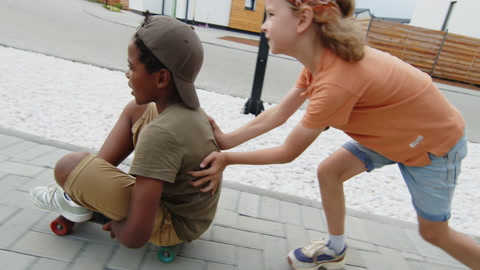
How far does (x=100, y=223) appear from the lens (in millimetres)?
1852

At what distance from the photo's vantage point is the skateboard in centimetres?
183

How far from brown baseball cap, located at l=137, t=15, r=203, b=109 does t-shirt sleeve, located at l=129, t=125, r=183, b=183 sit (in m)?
0.23

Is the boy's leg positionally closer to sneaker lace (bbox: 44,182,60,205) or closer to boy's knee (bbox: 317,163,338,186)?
sneaker lace (bbox: 44,182,60,205)

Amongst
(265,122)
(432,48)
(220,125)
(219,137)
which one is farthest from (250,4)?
(219,137)

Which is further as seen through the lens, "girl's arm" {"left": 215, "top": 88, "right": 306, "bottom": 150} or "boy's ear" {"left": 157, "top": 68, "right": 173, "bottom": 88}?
"girl's arm" {"left": 215, "top": 88, "right": 306, "bottom": 150}

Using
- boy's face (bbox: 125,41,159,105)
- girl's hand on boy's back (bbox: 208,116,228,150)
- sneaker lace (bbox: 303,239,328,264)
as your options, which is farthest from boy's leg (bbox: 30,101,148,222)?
sneaker lace (bbox: 303,239,328,264)

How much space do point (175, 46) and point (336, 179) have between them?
3.51 ft

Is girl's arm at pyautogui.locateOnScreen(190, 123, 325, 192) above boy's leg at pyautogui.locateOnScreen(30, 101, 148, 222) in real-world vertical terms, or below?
above

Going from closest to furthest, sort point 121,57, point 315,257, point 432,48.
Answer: point 315,257, point 121,57, point 432,48

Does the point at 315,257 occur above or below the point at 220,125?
above

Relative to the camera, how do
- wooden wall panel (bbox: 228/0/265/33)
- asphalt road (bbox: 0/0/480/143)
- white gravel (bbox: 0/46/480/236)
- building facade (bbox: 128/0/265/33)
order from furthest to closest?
wooden wall panel (bbox: 228/0/265/33)
building facade (bbox: 128/0/265/33)
asphalt road (bbox: 0/0/480/143)
white gravel (bbox: 0/46/480/236)

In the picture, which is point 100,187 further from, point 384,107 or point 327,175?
point 384,107

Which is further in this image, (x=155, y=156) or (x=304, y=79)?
(x=304, y=79)

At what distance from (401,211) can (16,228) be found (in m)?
2.65
